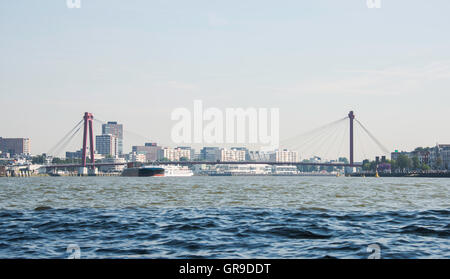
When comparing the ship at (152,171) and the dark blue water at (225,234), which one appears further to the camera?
the ship at (152,171)

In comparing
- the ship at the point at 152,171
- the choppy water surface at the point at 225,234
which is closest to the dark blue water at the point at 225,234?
the choppy water surface at the point at 225,234

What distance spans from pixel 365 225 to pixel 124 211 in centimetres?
1204

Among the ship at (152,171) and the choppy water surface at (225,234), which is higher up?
the choppy water surface at (225,234)

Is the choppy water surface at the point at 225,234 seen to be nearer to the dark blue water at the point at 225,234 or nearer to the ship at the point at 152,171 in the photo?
the dark blue water at the point at 225,234

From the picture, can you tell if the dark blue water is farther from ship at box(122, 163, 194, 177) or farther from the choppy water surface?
ship at box(122, 163, 194, 177)

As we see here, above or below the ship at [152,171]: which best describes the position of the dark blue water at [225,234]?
above

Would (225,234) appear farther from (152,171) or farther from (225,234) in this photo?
(152,171)

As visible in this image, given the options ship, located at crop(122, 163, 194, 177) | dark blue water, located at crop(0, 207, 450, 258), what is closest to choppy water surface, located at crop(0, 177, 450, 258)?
dark blue water, located at crop(0, 207, 450, 258)

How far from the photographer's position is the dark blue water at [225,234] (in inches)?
525

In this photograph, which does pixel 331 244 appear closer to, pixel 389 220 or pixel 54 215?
pixel 389 220

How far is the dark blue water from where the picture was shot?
13.3 metres

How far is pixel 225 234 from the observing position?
55.4 ft

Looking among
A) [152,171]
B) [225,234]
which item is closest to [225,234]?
[225,234]
